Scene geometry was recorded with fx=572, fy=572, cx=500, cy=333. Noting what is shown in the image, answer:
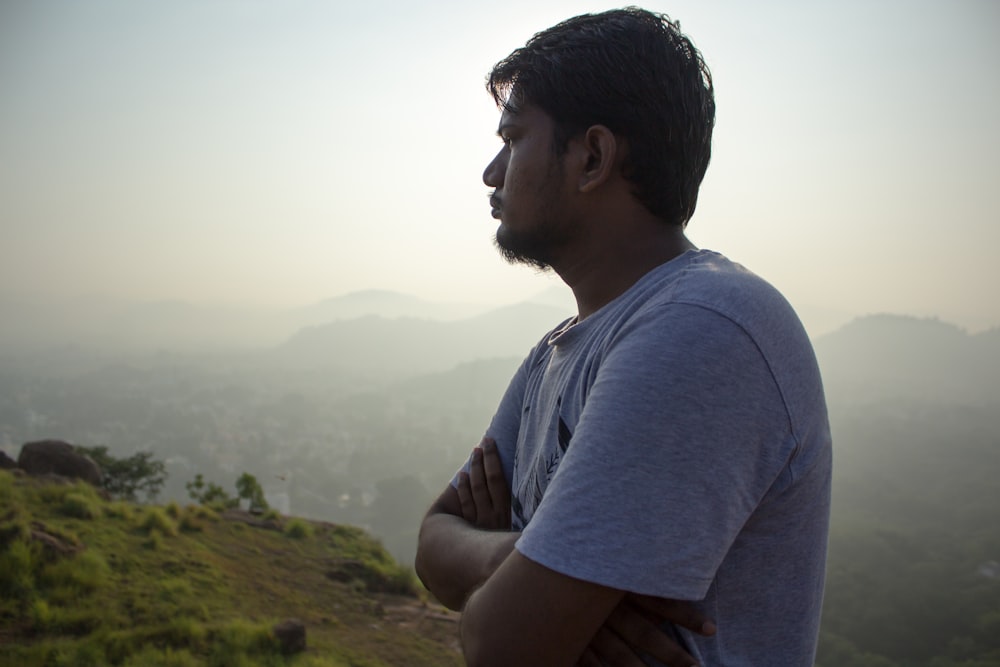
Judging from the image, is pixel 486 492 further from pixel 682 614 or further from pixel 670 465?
pixel 670 465

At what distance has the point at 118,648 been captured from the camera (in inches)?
193

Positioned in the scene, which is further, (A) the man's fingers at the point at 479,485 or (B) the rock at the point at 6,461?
(B) the rock at the point at 6,461

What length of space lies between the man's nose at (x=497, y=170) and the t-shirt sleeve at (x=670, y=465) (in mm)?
968

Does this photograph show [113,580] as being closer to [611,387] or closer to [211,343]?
[611,387]

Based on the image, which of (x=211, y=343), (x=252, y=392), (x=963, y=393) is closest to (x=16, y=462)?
(x=252, y=392)

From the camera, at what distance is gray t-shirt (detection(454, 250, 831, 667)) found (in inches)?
38.4

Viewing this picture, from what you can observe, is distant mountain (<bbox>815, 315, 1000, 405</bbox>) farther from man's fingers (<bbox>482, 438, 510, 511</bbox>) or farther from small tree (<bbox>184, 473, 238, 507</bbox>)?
man's fingers (<bbox>482, 438, 510, 511</bbox>)

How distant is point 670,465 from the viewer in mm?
988

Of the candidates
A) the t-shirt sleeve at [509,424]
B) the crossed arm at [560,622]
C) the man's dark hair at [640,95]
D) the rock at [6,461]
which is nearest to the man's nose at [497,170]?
the man's dark hair at [640,95]

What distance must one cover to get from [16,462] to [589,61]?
51.7 feet

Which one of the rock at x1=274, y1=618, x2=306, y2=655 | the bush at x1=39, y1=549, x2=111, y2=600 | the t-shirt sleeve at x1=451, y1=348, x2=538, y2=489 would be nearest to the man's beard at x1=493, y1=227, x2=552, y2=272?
the t-shirt sleeve at x1=451, y1=348, x2=538, y2=489

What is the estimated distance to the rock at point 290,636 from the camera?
5511 mm

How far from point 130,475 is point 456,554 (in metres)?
18.5

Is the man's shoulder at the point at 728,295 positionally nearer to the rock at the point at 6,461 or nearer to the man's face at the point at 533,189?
the man's face at the point at 533,189
